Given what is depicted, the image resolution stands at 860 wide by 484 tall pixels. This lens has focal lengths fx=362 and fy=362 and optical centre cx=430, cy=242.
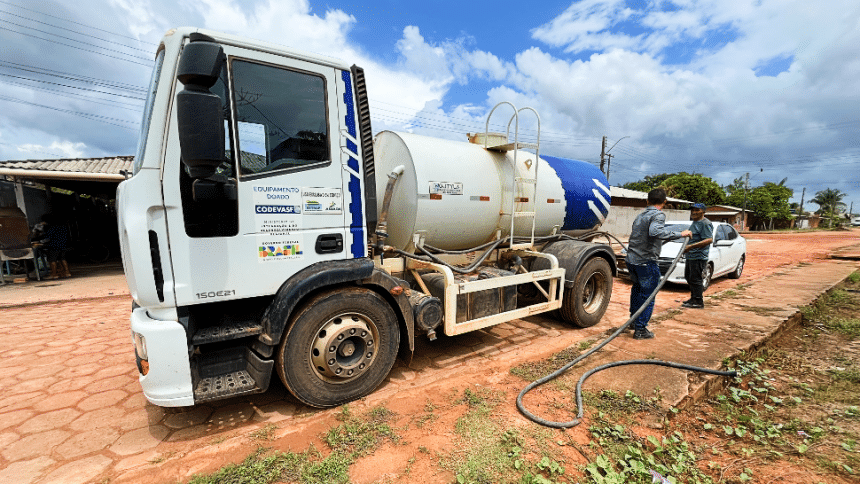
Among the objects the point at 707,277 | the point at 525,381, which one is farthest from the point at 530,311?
the point at 707,277

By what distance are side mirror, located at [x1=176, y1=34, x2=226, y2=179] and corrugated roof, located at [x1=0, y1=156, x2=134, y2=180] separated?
25.8ft

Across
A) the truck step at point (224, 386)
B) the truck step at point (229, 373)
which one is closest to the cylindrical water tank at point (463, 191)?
the truck step at point (229, 373)

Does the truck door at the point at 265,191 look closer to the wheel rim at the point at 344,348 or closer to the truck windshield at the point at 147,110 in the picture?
the truck windshield at the point at 147,110

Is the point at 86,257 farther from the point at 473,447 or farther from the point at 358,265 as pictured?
the point at 473,447

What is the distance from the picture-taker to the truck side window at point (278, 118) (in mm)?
2697

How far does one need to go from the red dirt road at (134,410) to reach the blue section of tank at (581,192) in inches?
75.1

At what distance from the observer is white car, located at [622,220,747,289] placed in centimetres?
798

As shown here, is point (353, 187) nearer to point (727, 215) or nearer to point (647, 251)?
point (647, 251)

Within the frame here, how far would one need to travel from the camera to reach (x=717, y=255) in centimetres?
868

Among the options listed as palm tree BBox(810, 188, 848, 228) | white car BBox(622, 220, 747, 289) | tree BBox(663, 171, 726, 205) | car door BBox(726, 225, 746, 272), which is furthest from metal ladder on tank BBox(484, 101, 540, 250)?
palm tree BBox(810, 188, 848, 228)

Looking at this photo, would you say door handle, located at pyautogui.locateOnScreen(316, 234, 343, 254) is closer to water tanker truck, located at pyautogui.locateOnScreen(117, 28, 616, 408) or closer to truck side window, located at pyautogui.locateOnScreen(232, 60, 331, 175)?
water tanker truck, located at pyautogui.locateOnScreen(117, 28, 616, 408)

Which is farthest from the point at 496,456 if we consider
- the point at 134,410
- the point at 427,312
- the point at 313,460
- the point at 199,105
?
the point at 134,410

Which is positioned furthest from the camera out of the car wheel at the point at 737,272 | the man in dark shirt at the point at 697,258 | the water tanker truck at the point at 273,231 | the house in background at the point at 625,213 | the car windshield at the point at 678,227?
the house in background at the point at 625,213

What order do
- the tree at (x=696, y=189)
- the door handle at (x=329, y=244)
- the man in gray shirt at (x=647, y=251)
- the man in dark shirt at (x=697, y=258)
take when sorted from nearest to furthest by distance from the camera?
the door handle at (x=329, y=244) < the man in gray shirt at (x=647, y=251) < the man in dark shirt at (x=697, y=258) < the tree at (x=696, y=189)
